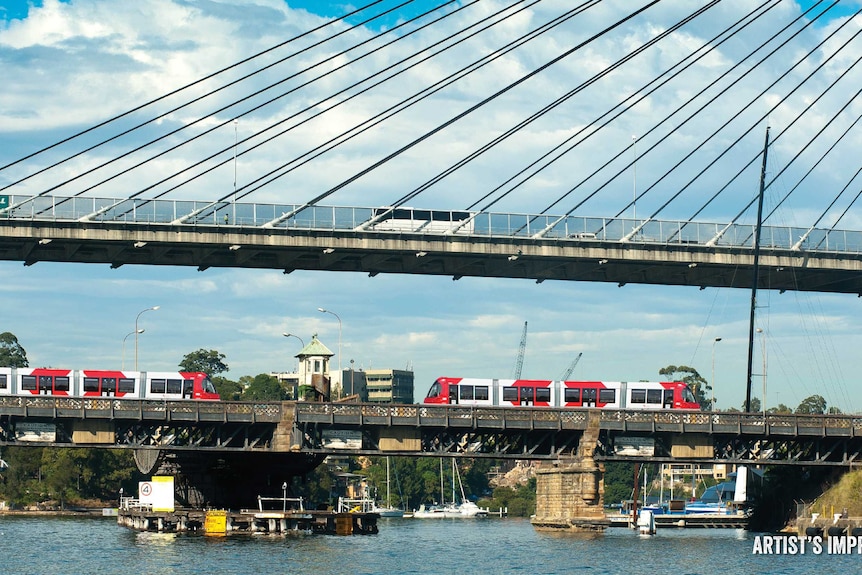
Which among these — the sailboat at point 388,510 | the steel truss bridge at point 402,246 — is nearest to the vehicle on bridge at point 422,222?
the steel truss bridge at point 402,246

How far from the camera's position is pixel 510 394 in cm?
9244

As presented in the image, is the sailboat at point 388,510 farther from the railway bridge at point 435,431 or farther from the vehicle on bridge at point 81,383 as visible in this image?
the railway bridge at point 435,431

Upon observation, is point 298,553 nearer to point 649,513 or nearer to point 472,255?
point 472,255

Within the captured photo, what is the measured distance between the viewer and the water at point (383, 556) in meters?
61.2

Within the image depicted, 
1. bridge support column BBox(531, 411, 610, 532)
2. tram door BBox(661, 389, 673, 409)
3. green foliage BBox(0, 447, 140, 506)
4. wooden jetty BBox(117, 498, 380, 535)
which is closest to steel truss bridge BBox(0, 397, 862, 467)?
bridge support column BBox(531, 411, 610, 532)

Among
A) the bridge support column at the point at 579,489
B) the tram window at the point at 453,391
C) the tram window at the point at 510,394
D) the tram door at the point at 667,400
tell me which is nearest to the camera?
the bridge support column at the point at 579,489

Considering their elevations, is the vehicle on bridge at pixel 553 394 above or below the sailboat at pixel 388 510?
above

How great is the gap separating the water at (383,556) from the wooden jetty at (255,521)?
62.7 inches

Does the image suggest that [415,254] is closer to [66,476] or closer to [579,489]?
[579,489]

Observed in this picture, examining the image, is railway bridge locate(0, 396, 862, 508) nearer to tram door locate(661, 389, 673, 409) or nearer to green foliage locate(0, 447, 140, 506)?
tram door locate(661, 389, 673, 409)

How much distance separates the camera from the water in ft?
201

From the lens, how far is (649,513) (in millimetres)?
99188

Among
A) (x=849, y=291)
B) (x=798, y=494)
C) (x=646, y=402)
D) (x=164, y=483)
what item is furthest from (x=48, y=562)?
(x=849, y=291)

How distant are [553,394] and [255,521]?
74.4 ft
